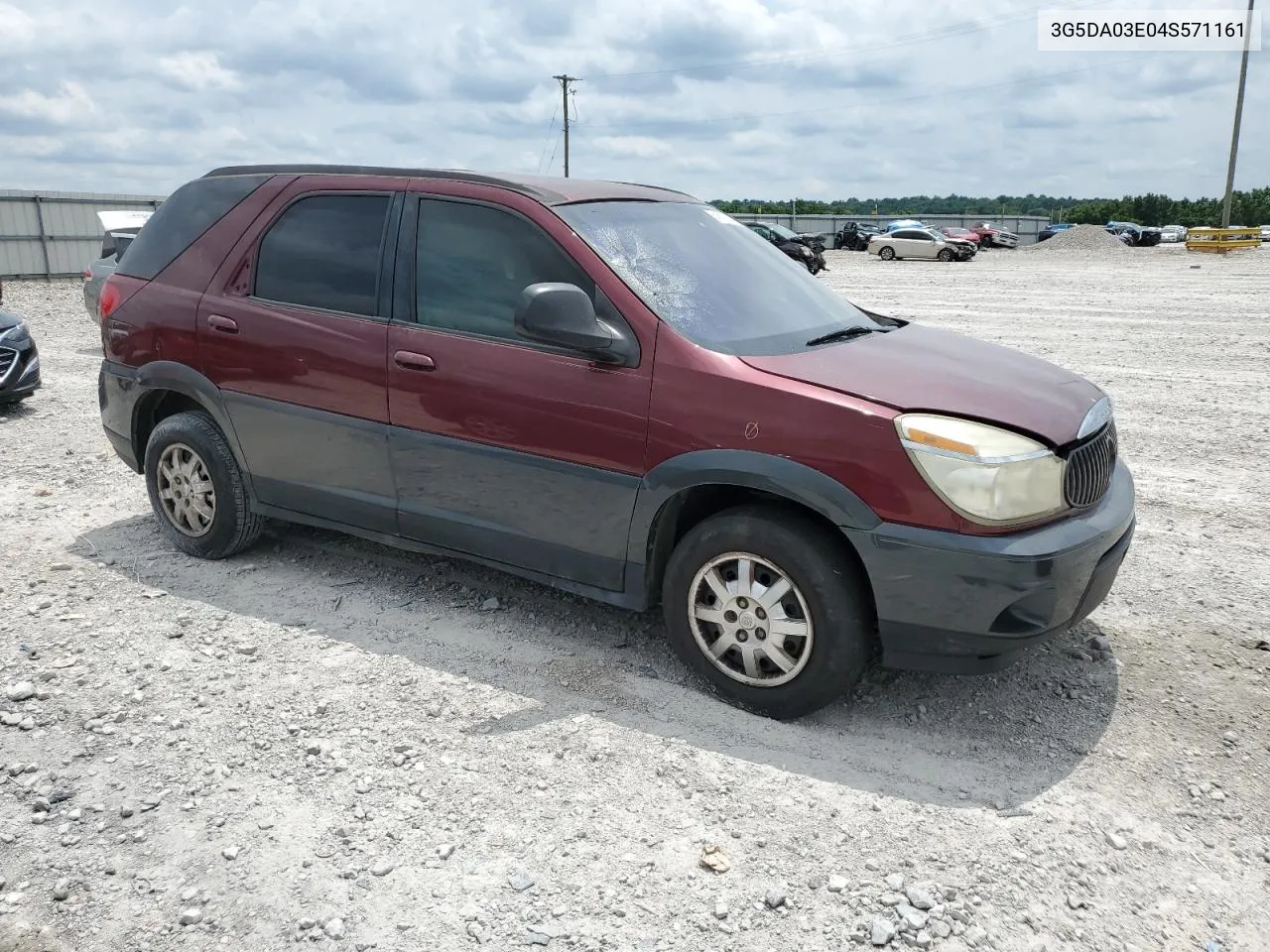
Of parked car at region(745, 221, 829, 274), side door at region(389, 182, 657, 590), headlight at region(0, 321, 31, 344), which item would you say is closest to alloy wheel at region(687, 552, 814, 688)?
side door at region(389, 182, 657, 590)

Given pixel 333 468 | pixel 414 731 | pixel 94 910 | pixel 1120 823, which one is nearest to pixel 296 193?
pixel 333 468

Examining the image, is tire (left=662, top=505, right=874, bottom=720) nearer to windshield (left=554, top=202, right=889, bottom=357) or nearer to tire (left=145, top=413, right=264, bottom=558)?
windshield (left=554, top=202, right=889, bottom=357)

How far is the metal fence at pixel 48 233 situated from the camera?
25.2 metres

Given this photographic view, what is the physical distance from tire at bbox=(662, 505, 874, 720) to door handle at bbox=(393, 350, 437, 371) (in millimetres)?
1333

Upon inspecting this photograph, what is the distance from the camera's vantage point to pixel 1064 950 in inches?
103

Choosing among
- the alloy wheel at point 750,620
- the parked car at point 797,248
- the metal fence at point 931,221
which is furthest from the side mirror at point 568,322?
the metal fence at point 931,221

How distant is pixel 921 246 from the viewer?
3969 centimetres

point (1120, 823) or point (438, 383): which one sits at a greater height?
point (438, 383)

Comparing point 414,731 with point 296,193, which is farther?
point 296,193

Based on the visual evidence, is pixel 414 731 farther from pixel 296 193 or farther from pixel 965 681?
pixel 296 193

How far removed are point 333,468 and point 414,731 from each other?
150 centimetres

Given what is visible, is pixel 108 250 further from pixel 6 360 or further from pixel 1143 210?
pixel 1143 210

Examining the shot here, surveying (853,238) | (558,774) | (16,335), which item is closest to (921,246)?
(853,238)

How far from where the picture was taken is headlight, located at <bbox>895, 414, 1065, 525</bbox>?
324 cm
